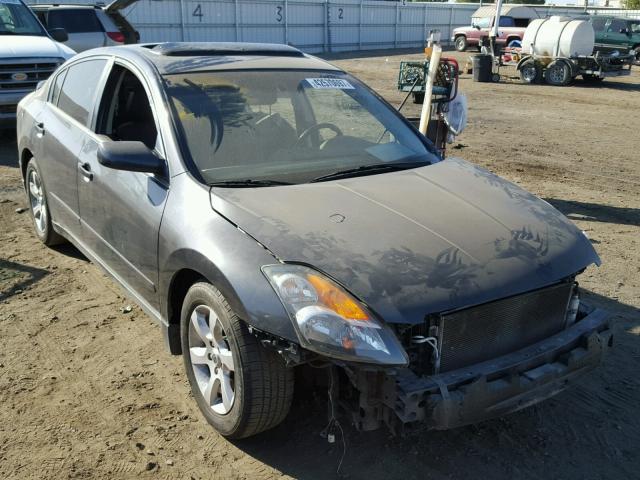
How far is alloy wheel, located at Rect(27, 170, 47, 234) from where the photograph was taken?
5246mm

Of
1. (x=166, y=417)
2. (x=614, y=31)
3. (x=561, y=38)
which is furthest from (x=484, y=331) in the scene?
(x=614, y=31)

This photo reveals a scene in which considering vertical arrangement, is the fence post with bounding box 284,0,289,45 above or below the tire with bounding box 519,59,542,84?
above

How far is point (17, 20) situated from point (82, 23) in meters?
4.72

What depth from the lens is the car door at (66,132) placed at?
4363 millimetres

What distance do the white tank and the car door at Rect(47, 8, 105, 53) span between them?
527 inches

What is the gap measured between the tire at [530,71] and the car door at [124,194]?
1867 cm

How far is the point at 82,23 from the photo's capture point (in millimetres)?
14719

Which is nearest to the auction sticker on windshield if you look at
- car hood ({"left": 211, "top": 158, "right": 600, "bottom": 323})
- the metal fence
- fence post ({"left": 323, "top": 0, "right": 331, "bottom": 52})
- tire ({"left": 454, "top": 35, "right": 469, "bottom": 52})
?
car hood ({"left": 211, "top": 158, "right": 600, "bottom": 323})

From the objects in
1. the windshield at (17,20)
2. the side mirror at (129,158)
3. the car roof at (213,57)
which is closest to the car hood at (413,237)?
the side mirror at (129,158)

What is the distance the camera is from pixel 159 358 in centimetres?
386

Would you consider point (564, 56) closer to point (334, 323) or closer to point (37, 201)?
point (37, 201)

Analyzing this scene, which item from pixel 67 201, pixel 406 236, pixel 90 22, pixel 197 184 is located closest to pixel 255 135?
pixel 197 184

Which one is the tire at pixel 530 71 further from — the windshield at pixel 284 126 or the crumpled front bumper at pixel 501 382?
the crumpled front bumper at pixel 501 382

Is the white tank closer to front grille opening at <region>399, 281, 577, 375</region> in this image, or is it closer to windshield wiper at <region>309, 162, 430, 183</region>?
windshield wiper at <region>309, 162, 430, 183</region>
